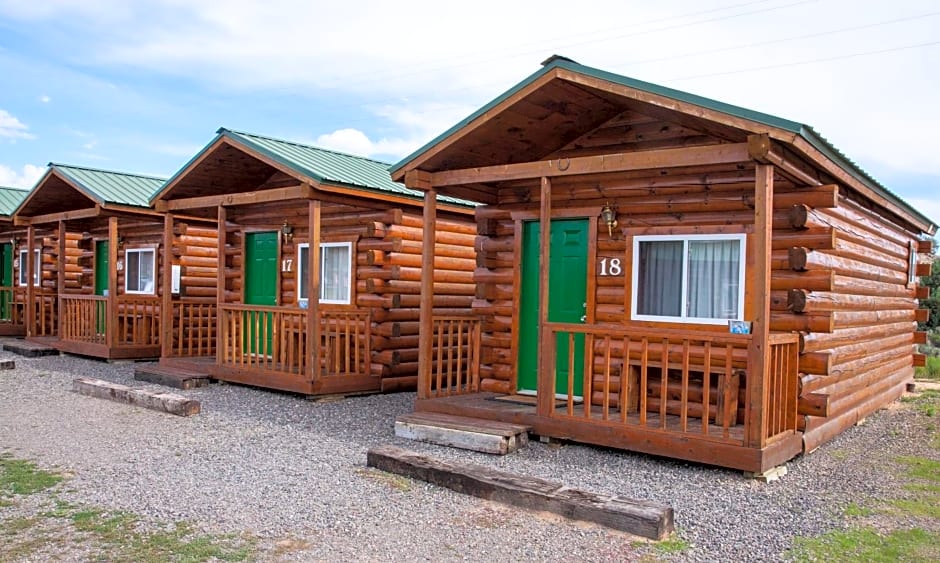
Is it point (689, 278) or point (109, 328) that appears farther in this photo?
point (109, 328)

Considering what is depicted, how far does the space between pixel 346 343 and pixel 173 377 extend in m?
2.87

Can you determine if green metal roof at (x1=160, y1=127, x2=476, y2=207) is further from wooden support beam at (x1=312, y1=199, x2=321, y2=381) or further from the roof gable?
the roof gable

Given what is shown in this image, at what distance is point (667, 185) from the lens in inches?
356

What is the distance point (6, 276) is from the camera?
2281 cm

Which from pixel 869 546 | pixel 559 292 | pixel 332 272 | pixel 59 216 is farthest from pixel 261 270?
pixel 869 546

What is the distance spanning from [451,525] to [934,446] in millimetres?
6319

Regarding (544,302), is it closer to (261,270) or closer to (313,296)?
(313,296)

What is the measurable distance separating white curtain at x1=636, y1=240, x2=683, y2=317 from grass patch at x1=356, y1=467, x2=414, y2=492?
3.55 meters

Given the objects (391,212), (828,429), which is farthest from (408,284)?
(828,429)

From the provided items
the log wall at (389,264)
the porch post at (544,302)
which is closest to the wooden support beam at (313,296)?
the log wall at (389,264)

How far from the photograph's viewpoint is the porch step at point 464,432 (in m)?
8.21

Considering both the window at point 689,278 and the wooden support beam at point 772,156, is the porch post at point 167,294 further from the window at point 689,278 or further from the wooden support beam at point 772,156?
the wooden support beam at point 772,156

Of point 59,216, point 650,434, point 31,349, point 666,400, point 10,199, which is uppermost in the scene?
point 10,199

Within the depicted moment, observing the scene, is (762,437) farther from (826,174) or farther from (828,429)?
(826,174)
